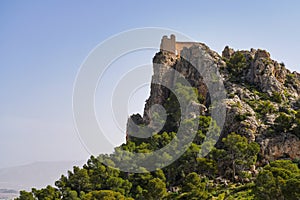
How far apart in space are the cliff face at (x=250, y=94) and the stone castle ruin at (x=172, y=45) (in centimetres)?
299

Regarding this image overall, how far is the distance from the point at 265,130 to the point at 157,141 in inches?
816

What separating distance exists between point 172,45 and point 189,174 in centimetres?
5609

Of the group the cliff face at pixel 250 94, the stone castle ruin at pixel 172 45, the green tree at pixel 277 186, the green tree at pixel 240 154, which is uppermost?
the stone castle ruin at pixel 172 45

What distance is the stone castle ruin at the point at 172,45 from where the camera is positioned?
96125 millimetres

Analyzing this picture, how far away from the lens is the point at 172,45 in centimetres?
9738

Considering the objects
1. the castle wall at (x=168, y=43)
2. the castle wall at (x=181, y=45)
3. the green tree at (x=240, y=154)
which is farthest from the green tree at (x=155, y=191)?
the castle wall at (x=181, y=45)

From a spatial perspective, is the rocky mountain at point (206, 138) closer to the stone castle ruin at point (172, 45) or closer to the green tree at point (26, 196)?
the green tree at point (26, 196)

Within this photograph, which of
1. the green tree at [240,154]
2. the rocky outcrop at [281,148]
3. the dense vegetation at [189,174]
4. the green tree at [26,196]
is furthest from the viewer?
the rocky outcrop at [281,148]

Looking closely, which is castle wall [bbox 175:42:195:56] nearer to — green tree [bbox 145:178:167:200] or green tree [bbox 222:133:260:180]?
green tree [bbox 222:133:260:180]

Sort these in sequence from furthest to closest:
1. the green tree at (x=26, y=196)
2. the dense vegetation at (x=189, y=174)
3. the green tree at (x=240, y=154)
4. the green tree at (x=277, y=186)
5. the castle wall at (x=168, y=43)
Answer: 1. the castle wall at (x=168, y=43)
2. the green tree at (x=240, y=154)
3. the green tree at (x=26, y=196)
4. the dense vegetation at (x=189, y=174)
5. the green tree at (x=277, y=186)

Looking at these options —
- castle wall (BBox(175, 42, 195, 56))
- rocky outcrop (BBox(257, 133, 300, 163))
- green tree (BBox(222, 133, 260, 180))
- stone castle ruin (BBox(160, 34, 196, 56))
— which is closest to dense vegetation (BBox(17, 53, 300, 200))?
green tree (BBox(222, 133, 260, 180))

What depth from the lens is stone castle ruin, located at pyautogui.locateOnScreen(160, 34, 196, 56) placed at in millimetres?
96125

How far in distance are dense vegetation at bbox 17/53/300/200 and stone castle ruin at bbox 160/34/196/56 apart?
106 ft

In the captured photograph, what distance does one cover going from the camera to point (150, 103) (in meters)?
86.8
